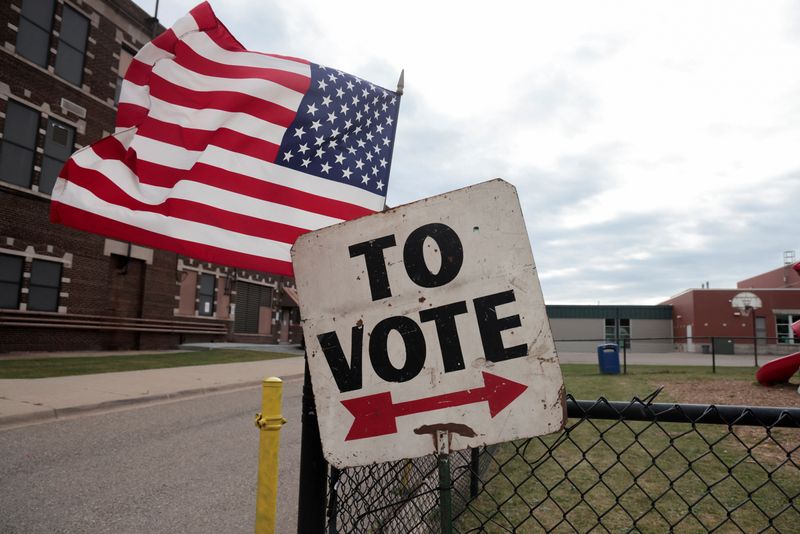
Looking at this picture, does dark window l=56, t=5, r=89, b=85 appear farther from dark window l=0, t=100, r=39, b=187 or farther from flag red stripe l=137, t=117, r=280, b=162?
flag red stripe l=137, t=117, r=280, b=162

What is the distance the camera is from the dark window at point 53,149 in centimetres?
1741

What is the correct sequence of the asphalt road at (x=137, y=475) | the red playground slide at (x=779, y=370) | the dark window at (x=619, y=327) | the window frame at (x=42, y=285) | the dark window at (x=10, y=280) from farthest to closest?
1. the dark window at (x=619, y=327)
2. the window frame at (x=42, y=285)
3. the dark window at (x=10, y=280)
4. the red playground slide at (x=779, y=370)
5. the asphalt road at (x=137, y=475)

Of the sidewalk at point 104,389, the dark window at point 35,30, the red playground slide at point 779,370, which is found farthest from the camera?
the dark window at point 35,30

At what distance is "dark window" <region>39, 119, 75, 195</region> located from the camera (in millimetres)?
17406

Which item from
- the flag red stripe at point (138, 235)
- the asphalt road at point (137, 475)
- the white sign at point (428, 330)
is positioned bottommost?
the asphalt road at point (137, 475)

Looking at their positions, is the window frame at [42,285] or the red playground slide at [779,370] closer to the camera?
the red playground slide at [779,370]

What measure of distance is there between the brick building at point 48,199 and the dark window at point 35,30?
0.03 metres

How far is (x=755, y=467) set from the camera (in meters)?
5.52

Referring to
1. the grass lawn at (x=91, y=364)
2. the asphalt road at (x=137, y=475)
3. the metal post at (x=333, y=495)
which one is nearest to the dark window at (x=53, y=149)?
the grass lawn at (x=91, y=364)

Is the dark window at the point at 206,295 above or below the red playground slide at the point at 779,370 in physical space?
above

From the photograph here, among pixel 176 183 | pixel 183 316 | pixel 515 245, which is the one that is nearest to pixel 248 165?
pixel 176 183

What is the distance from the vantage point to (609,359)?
1831 centimetres

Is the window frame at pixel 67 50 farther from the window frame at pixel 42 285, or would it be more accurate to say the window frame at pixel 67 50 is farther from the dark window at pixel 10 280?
the dark window at pixel 10 280

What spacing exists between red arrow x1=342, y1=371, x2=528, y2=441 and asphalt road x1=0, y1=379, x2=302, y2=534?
2849 mm
